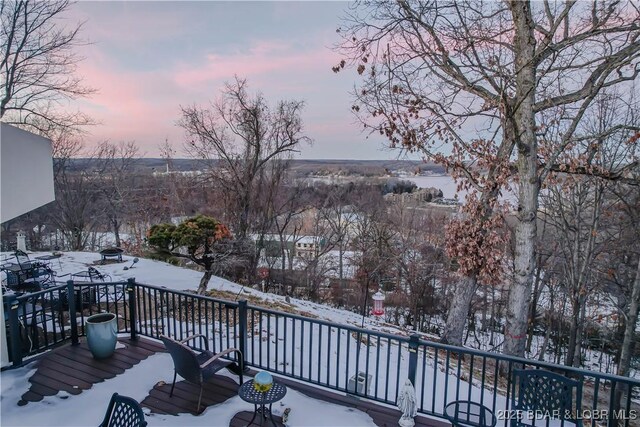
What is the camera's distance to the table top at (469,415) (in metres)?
3.20

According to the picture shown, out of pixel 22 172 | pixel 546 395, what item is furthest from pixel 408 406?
pixel 22 172

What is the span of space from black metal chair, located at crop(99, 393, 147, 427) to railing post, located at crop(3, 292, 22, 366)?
8.44 feet

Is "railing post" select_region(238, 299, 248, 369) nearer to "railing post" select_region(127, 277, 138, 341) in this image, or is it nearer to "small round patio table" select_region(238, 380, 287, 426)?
"small round patio table" select_region(238, 380, 287, 426)

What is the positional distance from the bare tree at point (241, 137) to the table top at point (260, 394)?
12.4 m

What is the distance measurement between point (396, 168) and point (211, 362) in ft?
19.5

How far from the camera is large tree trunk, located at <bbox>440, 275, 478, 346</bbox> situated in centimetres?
784

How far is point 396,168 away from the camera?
316 inches

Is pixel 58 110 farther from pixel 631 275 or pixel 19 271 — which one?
pixel 631 275

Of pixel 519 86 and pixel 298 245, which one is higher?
pixel 519 86

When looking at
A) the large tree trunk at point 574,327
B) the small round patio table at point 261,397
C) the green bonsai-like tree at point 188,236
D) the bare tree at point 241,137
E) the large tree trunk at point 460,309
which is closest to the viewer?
the small round patio table at point 261,397

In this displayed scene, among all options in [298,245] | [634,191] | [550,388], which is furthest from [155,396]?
[298,245]

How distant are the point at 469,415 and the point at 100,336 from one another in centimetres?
442

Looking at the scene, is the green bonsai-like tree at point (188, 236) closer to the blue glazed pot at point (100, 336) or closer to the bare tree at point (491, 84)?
the blue glazed pot at point (100, 336)

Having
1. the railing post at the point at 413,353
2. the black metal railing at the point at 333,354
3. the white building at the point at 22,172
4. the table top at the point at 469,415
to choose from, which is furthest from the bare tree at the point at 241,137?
the table top at the point at 469,415
